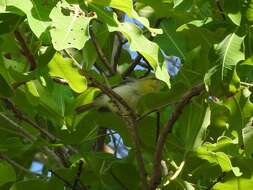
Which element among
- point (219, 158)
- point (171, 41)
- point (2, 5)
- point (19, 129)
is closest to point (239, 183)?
point (219, 158)

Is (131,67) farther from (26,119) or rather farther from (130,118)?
(130,118)

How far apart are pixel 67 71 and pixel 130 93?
0.68 m

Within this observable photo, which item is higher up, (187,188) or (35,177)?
(187,188)

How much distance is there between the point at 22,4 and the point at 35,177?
0.76 metres

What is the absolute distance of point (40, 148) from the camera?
7.48 ft

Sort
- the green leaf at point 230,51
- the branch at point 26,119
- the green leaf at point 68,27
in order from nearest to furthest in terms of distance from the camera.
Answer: the green leaf at point 68,27 → the green leaf at point 230,51 → the branch at point 26,119

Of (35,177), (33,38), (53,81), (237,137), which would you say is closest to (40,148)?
(35,177)

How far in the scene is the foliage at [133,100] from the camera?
1.73m

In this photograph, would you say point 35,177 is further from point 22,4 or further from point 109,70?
point 22,4

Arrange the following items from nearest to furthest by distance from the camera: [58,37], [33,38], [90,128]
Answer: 1. [58,37]
2. [33,38]
3. [90,128]

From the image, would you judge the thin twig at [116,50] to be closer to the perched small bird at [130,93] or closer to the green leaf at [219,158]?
the perched small bird at [130,93]

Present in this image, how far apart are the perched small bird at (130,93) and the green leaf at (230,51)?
1.50 feet

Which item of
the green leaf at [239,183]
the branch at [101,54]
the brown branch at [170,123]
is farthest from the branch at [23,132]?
the green leaf at [239,183]

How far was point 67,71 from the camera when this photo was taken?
1.92 metres
